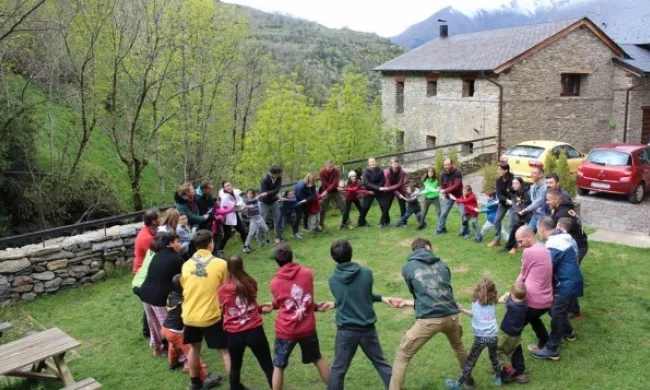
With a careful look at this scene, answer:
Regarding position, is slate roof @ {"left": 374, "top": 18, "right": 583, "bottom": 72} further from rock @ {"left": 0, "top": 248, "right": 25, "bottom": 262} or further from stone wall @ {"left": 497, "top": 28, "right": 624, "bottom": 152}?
rock @ {"left": 0, "top": 248, "right": 25, "bottom": 262}

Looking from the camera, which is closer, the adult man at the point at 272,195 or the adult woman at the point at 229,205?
the adult woman at the point at 229,205

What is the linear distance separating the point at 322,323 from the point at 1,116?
10995 mm

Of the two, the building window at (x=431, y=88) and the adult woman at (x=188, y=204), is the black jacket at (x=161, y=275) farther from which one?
the building window at (x=431, y=88)

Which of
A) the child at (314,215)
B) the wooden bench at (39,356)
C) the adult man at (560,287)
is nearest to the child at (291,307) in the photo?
the wooden bench at (39,356)

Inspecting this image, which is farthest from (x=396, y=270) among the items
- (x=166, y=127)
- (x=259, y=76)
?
(x=259, y=76)

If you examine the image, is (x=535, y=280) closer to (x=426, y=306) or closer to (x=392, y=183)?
(x=426, y=306)

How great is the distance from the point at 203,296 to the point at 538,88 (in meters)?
19.8

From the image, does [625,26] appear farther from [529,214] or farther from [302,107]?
[529,214]

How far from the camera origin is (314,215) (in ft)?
38.6

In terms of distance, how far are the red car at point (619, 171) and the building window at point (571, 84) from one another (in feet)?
27.0

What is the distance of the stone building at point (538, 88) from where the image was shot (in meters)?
21.2

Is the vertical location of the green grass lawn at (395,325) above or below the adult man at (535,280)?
below

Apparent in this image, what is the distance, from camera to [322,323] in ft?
24.0

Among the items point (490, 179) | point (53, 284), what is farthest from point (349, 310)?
point (490, 179)
